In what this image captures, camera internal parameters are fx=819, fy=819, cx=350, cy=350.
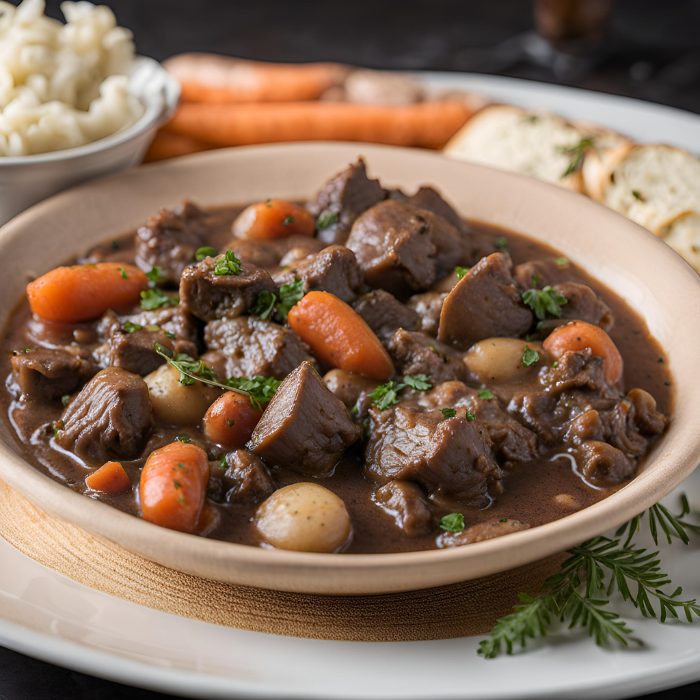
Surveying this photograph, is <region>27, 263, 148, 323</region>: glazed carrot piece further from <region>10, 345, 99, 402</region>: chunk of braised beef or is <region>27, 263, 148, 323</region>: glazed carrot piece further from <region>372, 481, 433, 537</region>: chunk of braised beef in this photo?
<region>372, 481, 433, 537</region>: chunk of braised beef

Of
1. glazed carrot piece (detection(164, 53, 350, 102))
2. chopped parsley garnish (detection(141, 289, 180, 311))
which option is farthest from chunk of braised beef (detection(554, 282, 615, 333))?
glazed carrot piece (detection(164, 53, 350, 102))

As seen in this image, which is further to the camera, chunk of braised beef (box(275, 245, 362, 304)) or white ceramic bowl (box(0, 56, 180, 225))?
white ceramic bowl (box(0, 56, 180, 225))

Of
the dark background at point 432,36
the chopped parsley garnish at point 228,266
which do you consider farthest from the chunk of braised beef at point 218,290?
the dark background at point 432,36

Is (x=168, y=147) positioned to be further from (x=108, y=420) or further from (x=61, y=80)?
(x=108, y=420)

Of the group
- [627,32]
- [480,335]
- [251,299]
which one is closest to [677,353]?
[480,335]

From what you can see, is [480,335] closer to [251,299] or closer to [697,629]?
[251,299]

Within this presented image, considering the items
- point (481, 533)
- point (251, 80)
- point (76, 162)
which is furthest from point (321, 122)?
point (481, 533)
